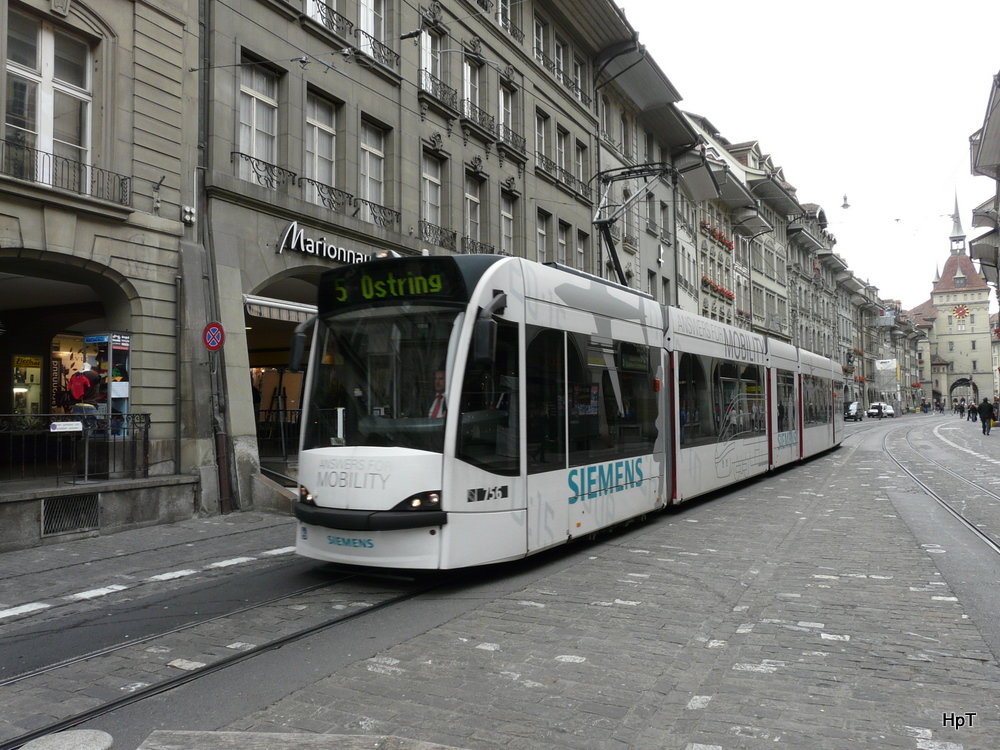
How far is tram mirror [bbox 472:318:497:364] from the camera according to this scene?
6.70 metres

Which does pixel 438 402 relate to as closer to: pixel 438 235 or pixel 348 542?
pixel 348 542

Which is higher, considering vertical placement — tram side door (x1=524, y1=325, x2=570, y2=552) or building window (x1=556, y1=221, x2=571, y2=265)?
building window (x1=556, y1=221, x2=571, y2=265)

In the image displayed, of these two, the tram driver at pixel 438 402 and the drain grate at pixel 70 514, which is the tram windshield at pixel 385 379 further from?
the drain grate at pixel 70 514

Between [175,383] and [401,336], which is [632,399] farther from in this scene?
[175,383]

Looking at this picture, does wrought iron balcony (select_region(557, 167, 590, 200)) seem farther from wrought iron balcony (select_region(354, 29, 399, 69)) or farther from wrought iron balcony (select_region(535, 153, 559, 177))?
wrought iron balcony (select_region(354, 29, 399, 69))

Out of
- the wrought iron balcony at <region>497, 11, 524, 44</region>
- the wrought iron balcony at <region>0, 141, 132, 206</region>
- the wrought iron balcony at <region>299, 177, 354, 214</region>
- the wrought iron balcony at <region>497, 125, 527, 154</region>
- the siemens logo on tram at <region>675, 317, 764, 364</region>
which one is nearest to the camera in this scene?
the wrought iron balcony at <region>0, 141, 132, 206</region>

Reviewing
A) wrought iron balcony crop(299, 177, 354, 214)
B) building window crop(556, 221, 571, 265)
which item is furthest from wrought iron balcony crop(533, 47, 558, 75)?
wrought iron balcony crop(299, 177, 354, 214)

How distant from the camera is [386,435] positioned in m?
7.01

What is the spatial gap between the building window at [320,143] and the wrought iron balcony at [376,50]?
1.68 metres


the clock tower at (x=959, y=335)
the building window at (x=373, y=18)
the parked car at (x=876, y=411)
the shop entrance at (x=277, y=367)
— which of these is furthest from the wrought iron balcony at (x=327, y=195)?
the clock tower at (x=959, y=335)

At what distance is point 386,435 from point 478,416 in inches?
30.7

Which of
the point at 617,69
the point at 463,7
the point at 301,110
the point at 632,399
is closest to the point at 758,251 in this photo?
the point at 617,69

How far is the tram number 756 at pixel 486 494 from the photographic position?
7024 mm

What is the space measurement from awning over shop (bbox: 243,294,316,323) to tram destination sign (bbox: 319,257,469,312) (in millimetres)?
6182
